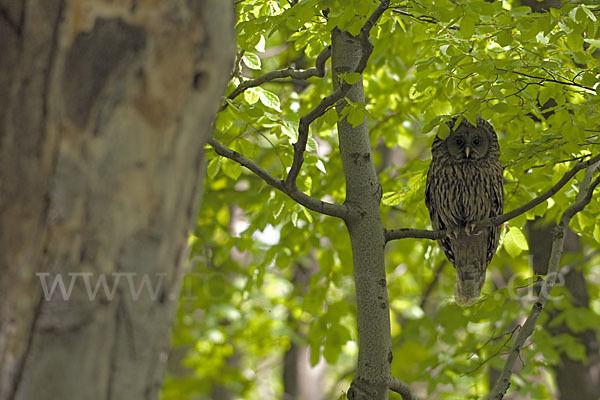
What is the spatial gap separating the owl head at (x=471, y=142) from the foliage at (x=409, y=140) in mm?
202

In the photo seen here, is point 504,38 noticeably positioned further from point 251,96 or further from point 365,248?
point 251,96

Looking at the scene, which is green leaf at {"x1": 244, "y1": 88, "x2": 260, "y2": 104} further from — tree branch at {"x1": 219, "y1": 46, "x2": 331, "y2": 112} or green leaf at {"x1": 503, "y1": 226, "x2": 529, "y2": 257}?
green leaf at {"x1": 503, "y1": 226, "x2": 529, "y2": 257}

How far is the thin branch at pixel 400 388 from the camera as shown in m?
3.18

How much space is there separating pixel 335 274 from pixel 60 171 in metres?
4.59

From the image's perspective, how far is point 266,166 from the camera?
754cm

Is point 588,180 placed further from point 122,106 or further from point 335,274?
point 122,106

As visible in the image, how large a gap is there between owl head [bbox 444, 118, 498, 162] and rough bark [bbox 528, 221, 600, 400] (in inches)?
74.9

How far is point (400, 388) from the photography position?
323cm

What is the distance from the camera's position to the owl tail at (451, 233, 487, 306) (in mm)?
4902

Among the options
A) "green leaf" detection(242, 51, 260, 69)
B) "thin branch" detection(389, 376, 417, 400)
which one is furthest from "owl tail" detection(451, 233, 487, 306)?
"green leaf" detection(242, 51, 260, 69)

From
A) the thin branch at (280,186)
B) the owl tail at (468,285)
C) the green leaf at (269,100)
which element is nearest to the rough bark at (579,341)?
the owl tail at (468,285)

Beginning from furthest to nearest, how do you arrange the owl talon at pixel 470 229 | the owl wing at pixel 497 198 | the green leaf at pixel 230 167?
the owl wing at pixel 497 198 → the green leaf at pixel 230 167 → the owl talon at pixel 470 229

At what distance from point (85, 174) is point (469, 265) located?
13.6 feet

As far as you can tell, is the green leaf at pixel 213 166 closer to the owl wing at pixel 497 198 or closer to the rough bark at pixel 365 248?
the rough bark at pixel 365 248
